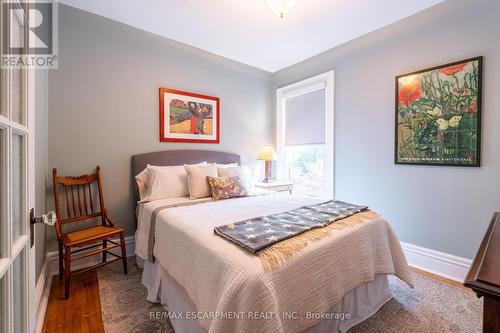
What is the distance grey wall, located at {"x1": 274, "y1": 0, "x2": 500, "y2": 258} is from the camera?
1.97m

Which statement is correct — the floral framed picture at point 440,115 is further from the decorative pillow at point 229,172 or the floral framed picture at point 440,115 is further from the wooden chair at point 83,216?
the wooden chair at point 83,216

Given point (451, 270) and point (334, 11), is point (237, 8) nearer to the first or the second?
point (334, 11)

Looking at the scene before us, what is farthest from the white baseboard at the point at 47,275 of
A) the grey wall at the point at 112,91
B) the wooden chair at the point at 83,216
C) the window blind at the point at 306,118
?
the window blind at the point at 306,118

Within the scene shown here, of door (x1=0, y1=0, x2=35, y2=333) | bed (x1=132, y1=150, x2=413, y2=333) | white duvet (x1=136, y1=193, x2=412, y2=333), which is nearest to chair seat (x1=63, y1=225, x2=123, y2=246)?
bed (x1=132, y1=150, x2=413, y2=333)

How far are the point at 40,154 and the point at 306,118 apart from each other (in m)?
3.22

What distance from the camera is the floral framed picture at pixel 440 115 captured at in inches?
79.8

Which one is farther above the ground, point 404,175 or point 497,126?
point 497,126

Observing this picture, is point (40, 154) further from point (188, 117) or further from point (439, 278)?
point (439, 278)

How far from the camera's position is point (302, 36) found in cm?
281

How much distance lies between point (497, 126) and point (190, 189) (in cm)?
290

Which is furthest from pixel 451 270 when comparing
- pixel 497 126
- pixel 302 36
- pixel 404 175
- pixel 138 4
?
pixel 138 4

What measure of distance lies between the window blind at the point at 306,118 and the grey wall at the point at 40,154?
3136 mm

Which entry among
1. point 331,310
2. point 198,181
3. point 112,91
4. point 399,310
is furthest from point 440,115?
point 112,91

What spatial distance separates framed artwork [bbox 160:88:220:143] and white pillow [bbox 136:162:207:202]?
0.53 metres
